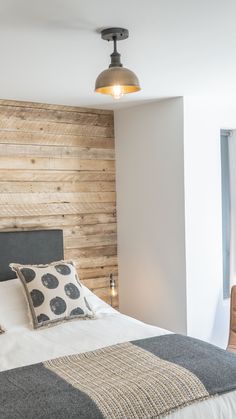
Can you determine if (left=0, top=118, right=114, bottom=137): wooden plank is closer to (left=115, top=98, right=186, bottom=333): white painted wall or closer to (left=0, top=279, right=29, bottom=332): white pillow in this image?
(left=115, top=98, right=186, bottom=333): white painted wall

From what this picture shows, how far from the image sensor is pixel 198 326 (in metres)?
4.01

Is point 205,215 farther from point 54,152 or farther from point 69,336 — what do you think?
point 69,336

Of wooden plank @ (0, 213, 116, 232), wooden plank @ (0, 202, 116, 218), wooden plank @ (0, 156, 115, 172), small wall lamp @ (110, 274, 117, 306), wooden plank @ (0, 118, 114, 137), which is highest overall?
wooden plank @ (0, 118, 114, 137)

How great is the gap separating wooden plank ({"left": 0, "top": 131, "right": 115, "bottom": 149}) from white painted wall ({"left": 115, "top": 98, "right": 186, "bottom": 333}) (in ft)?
0.51

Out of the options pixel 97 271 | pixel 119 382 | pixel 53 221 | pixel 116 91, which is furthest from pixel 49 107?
pixel 119 382

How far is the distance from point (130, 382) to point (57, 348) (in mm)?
674

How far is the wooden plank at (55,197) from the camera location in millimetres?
4012

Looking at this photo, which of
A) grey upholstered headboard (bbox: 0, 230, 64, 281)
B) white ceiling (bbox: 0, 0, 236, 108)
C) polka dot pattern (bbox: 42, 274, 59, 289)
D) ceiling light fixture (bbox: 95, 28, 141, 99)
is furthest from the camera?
grey upholstered headboard (bbox: 0, 230, 64, 281)

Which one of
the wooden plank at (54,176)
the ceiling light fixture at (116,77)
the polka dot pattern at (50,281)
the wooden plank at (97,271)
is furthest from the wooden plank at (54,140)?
the ceiling light fixture at (116,77)

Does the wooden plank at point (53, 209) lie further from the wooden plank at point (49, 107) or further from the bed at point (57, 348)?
the wooden plank at point (49, 107)

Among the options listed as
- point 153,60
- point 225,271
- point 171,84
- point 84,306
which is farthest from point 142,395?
point 225,271

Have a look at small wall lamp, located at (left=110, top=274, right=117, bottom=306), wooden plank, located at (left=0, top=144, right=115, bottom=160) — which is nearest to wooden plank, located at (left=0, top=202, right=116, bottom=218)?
wooden plank, located at (left=0, top=144, right=115, bottom=160)

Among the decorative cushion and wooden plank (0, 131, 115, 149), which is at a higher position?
wooden plank (0, 131, 115, 149)

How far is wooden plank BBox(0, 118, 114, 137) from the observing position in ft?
13.2
